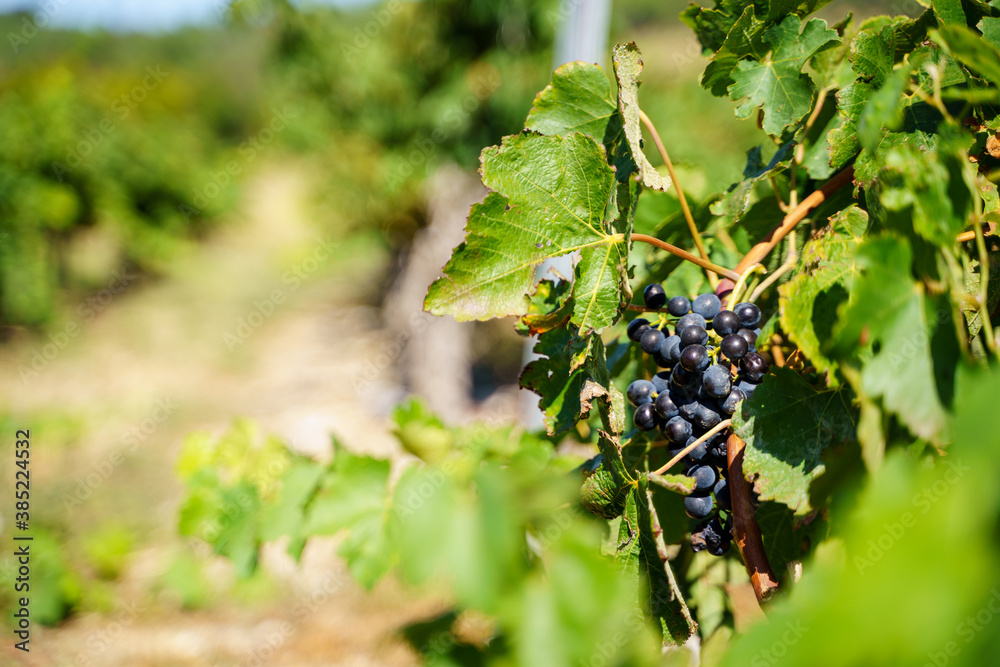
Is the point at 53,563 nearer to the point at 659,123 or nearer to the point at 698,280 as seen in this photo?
the point at 698,280

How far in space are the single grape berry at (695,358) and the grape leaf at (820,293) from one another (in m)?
0.07

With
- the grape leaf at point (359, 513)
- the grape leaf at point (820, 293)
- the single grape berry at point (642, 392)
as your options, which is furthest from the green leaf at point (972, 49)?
the grape leaf at point (359, 513)

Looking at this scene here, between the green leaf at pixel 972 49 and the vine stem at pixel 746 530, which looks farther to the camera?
the vine stem at pixel 746 530

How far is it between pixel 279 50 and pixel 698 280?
219 inches

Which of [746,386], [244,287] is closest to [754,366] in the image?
[746,386]

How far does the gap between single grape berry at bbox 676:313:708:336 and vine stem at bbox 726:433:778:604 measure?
101 mm

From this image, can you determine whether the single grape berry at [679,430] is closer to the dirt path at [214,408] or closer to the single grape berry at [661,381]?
the single grape berry at [661,381]

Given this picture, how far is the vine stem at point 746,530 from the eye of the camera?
1.59 feet

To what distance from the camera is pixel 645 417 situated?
58 centimetres

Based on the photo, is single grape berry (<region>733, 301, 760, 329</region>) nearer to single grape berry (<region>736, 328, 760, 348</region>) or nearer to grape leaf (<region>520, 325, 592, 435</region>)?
single grape berry (<region>736, 328, 760, 348</region>)

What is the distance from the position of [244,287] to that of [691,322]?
6.89 meters

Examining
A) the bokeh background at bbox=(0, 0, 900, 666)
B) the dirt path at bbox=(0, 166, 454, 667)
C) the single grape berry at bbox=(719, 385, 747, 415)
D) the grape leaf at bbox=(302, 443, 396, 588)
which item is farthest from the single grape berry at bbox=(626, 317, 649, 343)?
the bokeh background at bbox=(0, 0, 900, 666)

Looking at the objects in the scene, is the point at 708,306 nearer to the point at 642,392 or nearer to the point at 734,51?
the point at 642,392

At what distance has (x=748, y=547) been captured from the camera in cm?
49
